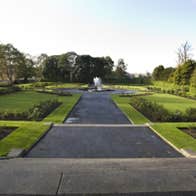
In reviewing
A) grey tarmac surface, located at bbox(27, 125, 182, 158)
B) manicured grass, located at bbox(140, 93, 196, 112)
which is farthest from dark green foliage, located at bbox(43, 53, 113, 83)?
grey tarmac surface, located at bbox(27, 125, 182, 158)

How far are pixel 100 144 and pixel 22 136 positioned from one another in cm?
268

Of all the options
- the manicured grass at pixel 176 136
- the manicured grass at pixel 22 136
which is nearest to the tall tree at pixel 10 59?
the manicured grass at pixel 22 136

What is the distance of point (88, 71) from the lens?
52.3 meters

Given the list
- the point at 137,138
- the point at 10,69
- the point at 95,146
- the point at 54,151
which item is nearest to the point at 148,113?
the point at 137,138

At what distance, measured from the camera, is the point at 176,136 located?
7828 millimetres

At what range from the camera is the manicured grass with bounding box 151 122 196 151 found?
22.3 feet

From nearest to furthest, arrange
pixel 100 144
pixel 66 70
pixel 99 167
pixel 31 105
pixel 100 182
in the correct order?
pixel 100 182, pixel 99 167, pixel 100 144, pixel 31 105, pixel 66 70

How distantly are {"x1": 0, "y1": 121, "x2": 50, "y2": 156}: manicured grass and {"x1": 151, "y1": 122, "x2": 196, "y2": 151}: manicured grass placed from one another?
449cm

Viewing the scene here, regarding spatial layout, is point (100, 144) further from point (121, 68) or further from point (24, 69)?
point (121, 68)

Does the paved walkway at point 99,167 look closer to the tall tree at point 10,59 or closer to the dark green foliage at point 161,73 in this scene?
the tall tree at point 10,59

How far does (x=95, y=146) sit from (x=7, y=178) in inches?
134

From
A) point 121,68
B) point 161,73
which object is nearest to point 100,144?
point 161,73

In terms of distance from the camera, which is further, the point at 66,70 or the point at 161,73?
the point at 66,70

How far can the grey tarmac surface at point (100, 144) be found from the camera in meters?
6.02
